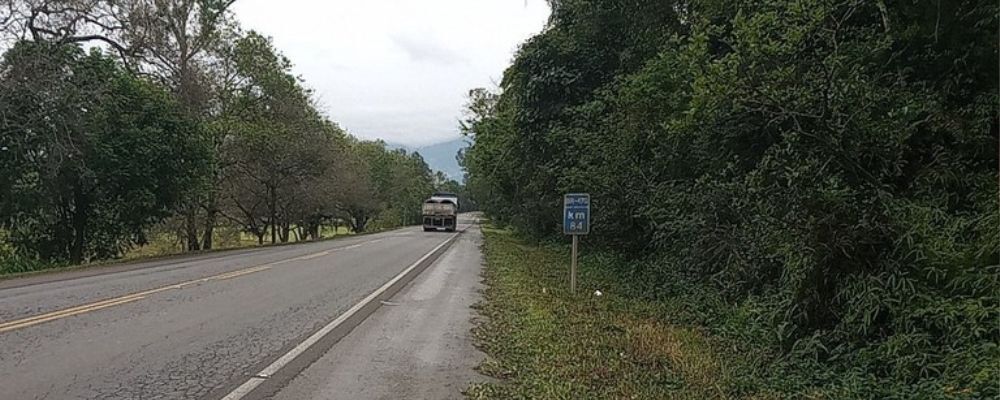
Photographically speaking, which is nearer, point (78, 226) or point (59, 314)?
point (59, 314)

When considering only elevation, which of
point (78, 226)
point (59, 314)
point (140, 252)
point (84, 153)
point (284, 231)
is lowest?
point (140, 252)

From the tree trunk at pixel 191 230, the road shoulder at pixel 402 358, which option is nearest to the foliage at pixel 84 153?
the tree trunk at pixel 191 230

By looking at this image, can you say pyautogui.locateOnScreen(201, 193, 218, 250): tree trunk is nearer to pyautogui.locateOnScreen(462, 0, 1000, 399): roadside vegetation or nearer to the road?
the road

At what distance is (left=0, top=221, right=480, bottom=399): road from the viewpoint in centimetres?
582

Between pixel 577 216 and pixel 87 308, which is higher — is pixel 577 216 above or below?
above

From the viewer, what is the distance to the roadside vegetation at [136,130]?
63.6 ft

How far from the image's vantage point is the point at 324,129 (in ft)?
132

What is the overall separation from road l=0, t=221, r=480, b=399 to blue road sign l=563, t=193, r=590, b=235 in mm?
3726

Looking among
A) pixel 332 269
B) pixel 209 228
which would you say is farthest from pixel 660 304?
pixel 209 228

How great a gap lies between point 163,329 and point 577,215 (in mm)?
6918

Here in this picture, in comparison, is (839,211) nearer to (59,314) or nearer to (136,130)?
(59,314)

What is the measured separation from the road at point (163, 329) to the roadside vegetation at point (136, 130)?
696 centimetres

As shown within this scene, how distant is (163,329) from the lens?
8.09 m

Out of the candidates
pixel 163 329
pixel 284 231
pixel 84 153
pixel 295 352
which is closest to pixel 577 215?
pixel 295 352
